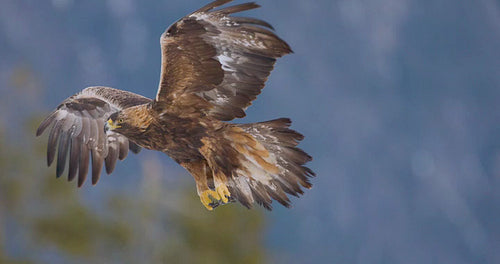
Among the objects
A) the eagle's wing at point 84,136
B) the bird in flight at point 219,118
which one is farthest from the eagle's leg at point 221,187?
the eagle's wing at point 84,136

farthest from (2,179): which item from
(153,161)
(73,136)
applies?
Result: (73,136)

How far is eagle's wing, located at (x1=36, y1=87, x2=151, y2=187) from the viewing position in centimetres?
632

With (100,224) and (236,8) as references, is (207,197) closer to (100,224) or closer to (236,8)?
(236,8)

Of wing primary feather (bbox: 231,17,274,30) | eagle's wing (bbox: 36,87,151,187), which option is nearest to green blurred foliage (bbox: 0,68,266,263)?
eagle's wing (bbox: 36,87,151,187)

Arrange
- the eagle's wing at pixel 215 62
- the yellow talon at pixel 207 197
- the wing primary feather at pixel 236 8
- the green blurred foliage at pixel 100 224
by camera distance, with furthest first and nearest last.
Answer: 1. the green blurred foliage at pixel 100 224
2. the yellow talon at pixel 207 197
3. the eagle's wing at pixel 215 62
4. the wing primary feather at pixel 236 8

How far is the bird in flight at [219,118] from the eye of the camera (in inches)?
202

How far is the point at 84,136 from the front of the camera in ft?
21.3

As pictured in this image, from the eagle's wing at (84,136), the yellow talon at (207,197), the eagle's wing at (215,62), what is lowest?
the yellow talon at (207,197)

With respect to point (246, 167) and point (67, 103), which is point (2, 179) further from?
point (246, 167)

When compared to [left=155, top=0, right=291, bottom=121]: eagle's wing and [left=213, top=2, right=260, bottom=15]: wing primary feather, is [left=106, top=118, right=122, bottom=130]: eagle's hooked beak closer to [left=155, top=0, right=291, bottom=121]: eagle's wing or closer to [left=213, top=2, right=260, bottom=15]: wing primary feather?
[left=155, top=0, right=291, bottom=121]: eagle's wing

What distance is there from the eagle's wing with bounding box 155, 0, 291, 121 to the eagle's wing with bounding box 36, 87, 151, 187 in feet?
3.53

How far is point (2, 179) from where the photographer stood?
1216 cm

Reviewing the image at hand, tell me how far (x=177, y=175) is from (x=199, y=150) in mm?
7677

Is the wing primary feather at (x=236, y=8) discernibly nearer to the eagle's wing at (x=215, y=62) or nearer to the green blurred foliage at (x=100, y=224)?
the eagle's wing at (x=215, y=62)
